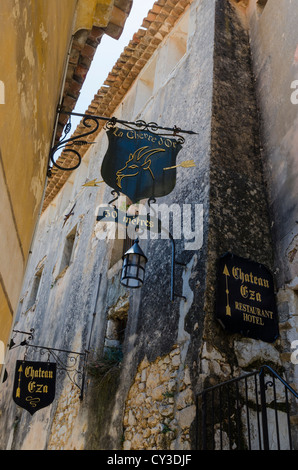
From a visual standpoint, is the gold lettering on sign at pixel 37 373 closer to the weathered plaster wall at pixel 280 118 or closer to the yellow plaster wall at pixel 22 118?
the weathered plaster wall at pixel 280 118

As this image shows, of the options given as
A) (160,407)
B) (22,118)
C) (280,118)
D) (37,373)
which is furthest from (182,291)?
(37,373)

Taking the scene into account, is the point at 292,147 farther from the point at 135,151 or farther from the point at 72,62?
the point at 72,62

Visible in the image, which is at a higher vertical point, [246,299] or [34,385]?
[246,299]

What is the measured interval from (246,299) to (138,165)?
6.90 feet

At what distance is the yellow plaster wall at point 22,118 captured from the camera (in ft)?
6.59

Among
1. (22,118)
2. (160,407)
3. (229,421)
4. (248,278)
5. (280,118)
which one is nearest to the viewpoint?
(22,118)

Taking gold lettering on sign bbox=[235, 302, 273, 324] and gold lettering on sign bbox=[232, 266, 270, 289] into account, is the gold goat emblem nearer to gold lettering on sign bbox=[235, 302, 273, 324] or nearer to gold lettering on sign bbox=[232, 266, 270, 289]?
gold lettering on sign bbox=[232, 266, 270, 289]

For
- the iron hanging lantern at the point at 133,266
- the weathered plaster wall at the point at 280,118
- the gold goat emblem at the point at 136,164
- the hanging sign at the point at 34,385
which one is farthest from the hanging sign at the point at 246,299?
the hanging sign at the point at 34,385

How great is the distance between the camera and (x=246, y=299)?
202 inches

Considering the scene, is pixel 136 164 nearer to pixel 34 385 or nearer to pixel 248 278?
pixel 248 278

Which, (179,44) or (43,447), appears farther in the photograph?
(179,44)
